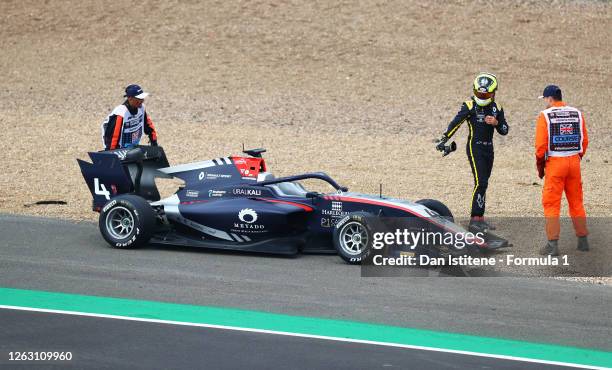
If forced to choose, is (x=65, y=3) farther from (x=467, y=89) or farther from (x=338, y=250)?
(x=338, y=250)

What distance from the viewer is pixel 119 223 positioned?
12.1 m

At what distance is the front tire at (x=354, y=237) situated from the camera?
1116cm

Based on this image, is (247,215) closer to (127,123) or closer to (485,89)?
(127,123)

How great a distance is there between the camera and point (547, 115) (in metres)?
12.3

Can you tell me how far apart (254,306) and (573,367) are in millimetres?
2949

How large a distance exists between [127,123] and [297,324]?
16.2ft

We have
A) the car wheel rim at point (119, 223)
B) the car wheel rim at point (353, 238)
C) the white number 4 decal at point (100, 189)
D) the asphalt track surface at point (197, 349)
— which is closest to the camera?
the asphalt track surface at point (197, 349)

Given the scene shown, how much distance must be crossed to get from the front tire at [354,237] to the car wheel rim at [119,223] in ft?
7.71

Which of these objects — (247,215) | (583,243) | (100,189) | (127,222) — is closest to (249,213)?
(247,215)

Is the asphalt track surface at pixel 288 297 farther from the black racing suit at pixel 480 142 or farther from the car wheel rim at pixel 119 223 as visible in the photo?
the black racing suit at pixel 480 142

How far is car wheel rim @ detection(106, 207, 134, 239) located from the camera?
11.9m

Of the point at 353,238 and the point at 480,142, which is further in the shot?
the point at 480,142

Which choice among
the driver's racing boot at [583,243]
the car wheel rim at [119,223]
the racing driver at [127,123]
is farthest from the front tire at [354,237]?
the racing driver at [127,123]

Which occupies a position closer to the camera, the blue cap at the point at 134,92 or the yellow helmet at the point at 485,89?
the yellow helmet at the point at 485,89
